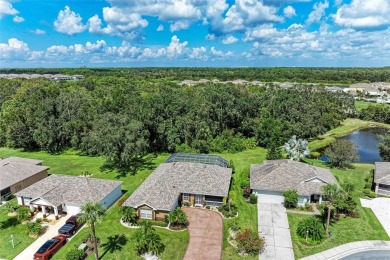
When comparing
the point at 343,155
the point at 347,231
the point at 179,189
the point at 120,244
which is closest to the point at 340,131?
the point at 343,155

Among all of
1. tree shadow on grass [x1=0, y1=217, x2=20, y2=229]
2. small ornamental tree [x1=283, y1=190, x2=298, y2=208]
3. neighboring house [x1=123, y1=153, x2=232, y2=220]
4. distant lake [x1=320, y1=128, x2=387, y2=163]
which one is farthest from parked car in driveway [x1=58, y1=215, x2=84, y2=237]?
distant lake [x1=320, y1=128, x2=387, y2=163]

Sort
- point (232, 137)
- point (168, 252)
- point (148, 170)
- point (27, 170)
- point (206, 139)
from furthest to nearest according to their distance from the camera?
point (232, 137) → point (206, 139) → point (148, 170) → point (27, 170) → point (168, 252)

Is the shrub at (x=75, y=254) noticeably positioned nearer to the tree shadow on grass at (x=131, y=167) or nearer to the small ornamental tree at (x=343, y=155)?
the tree shadow on grass at (x=131, y=167)

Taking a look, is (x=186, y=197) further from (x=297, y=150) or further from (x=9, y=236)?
(x=297, y=150)

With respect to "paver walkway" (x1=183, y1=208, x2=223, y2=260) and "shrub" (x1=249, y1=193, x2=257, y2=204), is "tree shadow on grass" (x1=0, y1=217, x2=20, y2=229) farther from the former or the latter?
"shrub" (x1=249, y1=193, x2=257, y2=204)

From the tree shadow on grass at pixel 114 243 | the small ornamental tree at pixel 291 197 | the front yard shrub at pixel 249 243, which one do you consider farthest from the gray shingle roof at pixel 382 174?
the tree shadow on grass at pixel 114 243

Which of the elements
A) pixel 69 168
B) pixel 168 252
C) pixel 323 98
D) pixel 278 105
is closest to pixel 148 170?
pixel 69 168

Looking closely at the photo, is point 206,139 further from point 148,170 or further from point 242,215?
point 242,215
